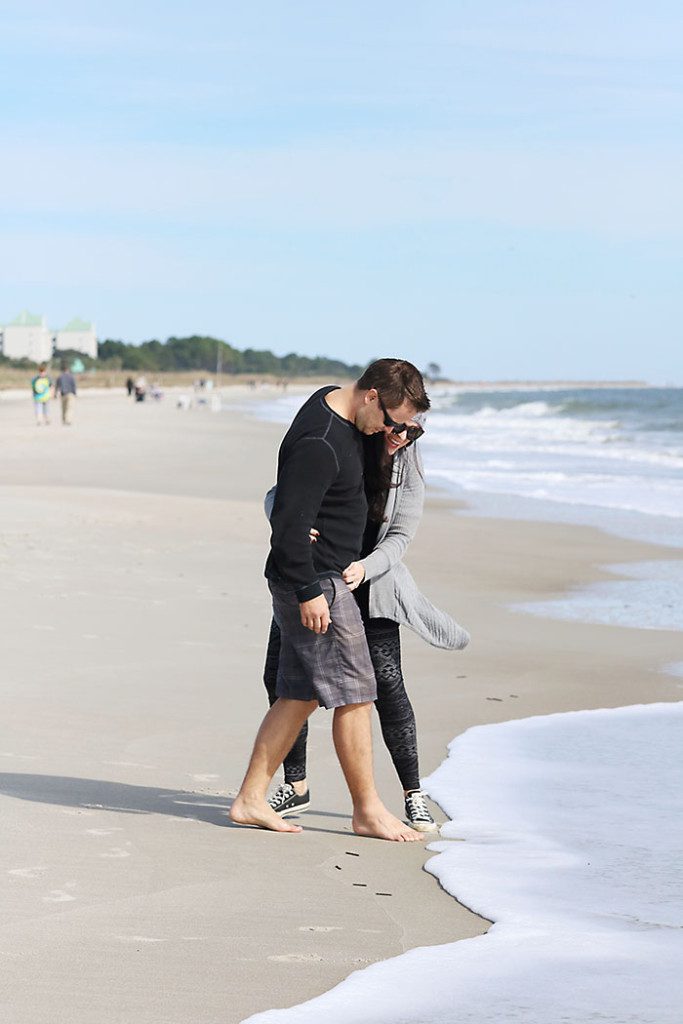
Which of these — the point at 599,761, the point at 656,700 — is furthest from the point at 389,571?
the point at 656,700

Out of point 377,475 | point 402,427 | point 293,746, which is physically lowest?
point 293,746

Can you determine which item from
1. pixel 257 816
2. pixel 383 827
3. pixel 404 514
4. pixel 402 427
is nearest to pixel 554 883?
pixel 383 827

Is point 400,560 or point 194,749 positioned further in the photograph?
point 194,749

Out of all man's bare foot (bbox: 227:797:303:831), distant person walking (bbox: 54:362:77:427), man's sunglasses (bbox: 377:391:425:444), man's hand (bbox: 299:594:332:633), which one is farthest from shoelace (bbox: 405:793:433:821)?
distant person walking (bbox: 54:362:77:427)

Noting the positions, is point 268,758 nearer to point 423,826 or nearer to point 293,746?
point 293,746

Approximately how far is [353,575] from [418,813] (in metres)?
0.89

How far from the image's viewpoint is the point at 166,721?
6312mm

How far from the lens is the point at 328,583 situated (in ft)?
15.2

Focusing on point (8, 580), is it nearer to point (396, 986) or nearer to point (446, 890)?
point (446, 890)

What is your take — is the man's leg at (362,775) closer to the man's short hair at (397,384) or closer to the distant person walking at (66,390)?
the man's short hair at (397,384)

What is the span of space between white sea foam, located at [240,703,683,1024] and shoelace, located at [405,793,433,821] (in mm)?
99

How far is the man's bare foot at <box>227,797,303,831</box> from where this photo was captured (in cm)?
482

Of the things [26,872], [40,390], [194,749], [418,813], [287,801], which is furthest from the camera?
[40,390]

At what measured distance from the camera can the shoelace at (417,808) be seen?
194 inches
